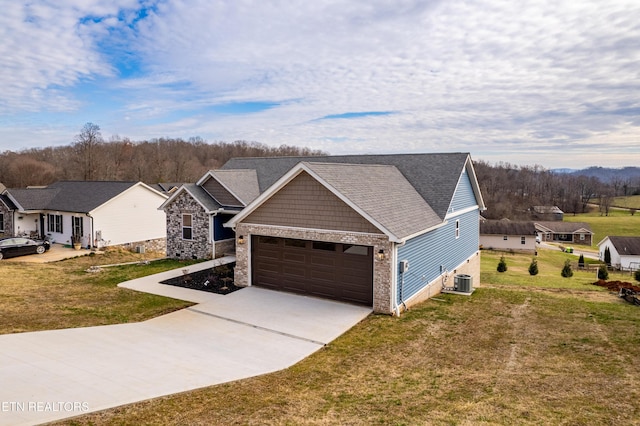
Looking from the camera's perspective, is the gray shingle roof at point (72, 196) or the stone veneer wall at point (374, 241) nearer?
the stone veneer wall at point (374, 241)

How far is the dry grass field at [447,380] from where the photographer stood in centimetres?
666

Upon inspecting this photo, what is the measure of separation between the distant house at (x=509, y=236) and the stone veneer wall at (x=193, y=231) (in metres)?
45.5

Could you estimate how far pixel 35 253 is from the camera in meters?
24.4

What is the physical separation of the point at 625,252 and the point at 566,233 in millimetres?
22719

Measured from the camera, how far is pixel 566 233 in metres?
71.2

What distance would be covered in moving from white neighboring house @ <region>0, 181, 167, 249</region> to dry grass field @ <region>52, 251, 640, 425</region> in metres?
20.8

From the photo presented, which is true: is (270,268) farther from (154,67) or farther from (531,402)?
(154,67)

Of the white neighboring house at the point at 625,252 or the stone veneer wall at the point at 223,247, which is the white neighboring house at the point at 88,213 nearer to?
the stone veneer wall at the point at 223,247

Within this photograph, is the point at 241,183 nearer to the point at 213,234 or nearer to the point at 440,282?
the point at 213,234

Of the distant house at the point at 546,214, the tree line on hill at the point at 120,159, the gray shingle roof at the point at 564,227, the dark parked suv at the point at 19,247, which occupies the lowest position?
the gray shingle roof at the point at 564,227

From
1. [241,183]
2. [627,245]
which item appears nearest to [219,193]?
[241,183]

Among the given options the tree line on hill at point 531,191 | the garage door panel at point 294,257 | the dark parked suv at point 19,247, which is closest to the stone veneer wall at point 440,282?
the garage door panel at point 294,257

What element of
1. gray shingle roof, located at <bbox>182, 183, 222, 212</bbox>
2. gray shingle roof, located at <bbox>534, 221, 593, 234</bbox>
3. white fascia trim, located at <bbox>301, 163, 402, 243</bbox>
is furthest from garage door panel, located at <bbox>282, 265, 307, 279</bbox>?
gray shingle roof, located at <bbox>534, 221, 593, 234</bbox>

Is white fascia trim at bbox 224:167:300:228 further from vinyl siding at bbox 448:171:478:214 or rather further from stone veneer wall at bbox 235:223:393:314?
vinyl siding at bbox 448:171:478:214
